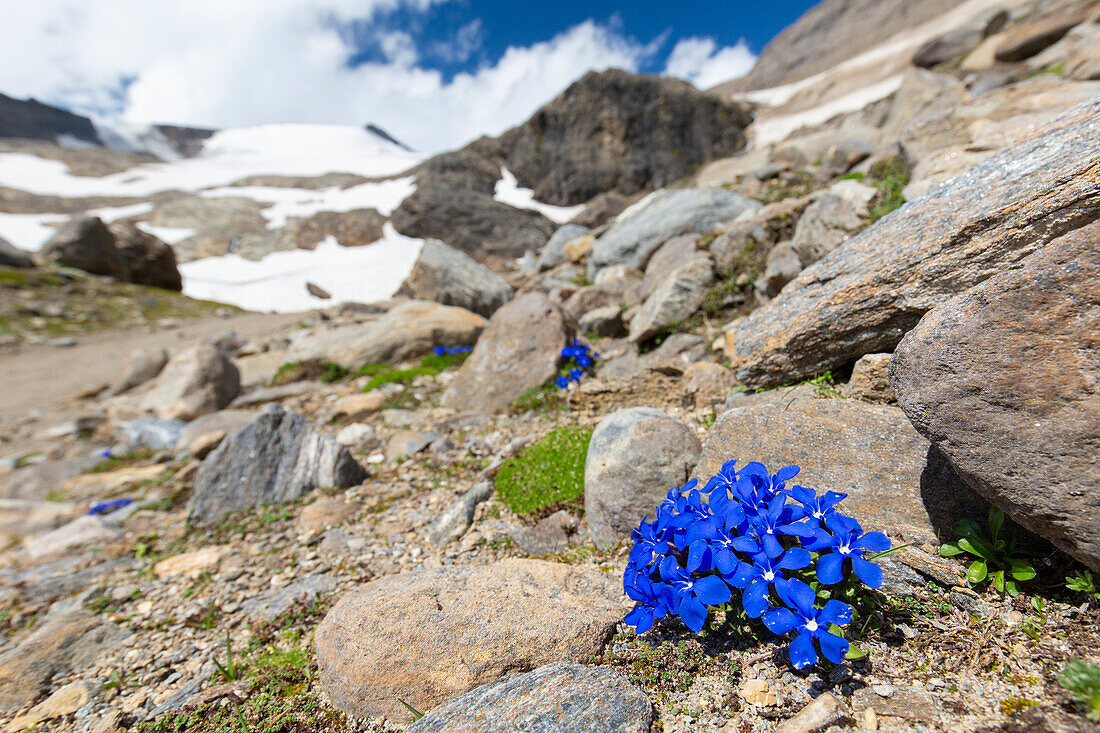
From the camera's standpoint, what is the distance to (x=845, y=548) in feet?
6.64

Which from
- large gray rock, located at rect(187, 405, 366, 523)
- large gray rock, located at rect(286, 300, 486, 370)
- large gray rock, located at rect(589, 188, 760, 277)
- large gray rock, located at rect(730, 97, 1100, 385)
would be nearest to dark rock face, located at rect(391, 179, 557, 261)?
large gray rock, located at rect(589, 188, 760, 277)

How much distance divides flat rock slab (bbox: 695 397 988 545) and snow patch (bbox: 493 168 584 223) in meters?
47.5

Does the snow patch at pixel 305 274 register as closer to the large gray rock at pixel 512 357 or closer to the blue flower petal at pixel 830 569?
the large gray rock at pixel 512 357

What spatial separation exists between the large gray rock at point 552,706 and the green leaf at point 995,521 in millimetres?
1787

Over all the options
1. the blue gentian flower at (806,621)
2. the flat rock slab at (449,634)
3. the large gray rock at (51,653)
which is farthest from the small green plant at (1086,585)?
the large gray rock at (51,653)

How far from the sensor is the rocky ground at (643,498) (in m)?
1.99

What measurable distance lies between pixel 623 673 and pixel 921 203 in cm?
365

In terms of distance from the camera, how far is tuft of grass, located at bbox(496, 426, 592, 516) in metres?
4.31

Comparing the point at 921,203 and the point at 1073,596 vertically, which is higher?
the point at 921,203

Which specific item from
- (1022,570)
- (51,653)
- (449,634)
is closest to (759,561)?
(1022,570)

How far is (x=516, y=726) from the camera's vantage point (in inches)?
81.0

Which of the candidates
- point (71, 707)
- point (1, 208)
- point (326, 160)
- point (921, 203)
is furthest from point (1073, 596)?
point (326, 160)

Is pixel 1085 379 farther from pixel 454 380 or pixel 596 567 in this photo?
pixel 454 380

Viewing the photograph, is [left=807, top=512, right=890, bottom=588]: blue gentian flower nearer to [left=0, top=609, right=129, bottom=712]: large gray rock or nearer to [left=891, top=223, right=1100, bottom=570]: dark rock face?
[left=891, top=223, right=1100, bottom=570]: dark rock face
